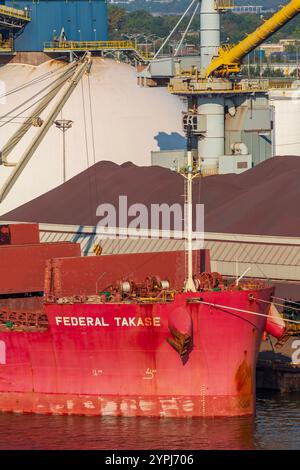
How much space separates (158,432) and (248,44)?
32028mm

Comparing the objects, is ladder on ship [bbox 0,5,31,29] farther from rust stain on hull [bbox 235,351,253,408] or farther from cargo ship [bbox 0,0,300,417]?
rust stain on hull [bbox 235,351,253,408]

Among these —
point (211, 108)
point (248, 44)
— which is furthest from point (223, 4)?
point (211, 108)

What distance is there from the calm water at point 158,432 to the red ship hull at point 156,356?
1.67 feet

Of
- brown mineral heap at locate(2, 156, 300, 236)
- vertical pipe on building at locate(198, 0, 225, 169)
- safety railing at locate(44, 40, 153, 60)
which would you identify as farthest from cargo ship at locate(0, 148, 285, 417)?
safety railing at locate(44, 40, 153, 60)

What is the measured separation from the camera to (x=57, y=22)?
3418 inches

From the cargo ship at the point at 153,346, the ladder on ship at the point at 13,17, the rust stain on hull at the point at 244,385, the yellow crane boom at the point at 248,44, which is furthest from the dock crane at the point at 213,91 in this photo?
the rust stain on hull at the point at 244,385

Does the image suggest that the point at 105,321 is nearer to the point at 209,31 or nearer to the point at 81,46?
the point at 209,31

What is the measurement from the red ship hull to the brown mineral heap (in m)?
12.7

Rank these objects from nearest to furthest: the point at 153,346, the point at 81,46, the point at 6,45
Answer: the point at 153,346, the point at 6,45, the point at 81,46

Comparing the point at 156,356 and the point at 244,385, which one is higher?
the point at 156,356

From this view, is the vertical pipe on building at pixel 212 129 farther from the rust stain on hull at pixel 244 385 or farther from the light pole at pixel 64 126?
the rust stain on hull at pixel 244 385

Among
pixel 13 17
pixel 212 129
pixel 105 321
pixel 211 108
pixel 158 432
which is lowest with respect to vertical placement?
pixel 158 432

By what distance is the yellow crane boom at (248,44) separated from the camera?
7150cm

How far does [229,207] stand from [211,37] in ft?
48.5
